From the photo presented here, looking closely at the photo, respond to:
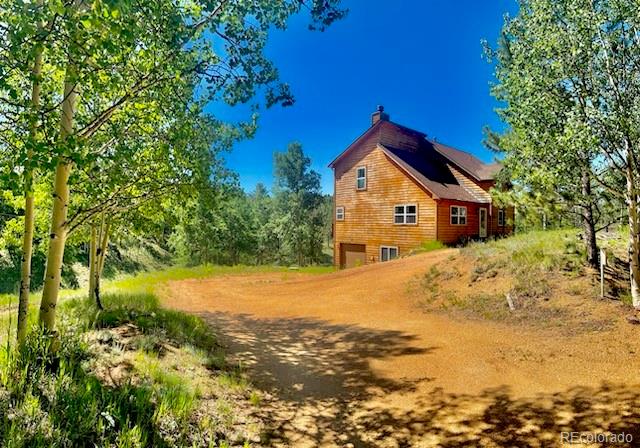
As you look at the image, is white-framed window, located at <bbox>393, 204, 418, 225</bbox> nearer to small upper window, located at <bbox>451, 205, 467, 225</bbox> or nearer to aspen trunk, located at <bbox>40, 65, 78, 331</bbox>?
small upper window, located at <bbox>451, 205, 467, 225</bbox>

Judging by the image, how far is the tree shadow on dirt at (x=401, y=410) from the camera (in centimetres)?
401

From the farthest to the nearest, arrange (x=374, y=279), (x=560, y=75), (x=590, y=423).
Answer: (x=374, y=279) < (x=560, y=75) < (x=590, y=423)

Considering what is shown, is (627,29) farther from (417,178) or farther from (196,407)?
(417,178)

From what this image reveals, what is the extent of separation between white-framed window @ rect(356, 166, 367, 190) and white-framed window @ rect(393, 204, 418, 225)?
3.15 metres

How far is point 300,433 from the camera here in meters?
4.24

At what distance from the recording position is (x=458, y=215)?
23406 millimetres

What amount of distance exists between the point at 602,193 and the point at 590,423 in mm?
7949

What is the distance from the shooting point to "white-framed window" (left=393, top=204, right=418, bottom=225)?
2298cm

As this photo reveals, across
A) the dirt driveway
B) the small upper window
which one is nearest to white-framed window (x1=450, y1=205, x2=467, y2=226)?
the small upper window

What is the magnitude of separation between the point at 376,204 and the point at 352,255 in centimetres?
418

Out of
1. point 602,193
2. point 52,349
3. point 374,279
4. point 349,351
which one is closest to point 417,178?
point 374,279

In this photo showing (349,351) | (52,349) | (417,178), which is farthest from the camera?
(417,178)

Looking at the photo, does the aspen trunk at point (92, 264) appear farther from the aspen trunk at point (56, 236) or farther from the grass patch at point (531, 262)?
the grass patch at point (531, 262)

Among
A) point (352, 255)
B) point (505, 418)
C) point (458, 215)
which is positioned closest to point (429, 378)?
point (505, 418)
